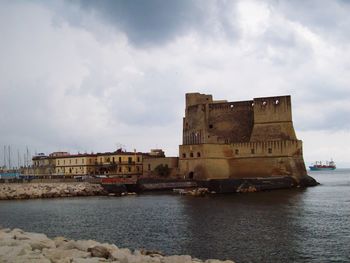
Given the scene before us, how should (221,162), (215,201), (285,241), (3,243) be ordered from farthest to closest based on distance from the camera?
(221,162) → (215,201) → (285,241) → (3,243)

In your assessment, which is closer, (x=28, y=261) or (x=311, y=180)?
(x=28, y=261)

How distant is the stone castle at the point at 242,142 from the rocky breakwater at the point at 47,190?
961cm

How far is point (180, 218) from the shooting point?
922 inches

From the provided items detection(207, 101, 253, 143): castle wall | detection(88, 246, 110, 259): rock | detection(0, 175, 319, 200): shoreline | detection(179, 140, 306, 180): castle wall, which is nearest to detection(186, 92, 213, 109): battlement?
detection(207, 101, 253, 143): castle wall

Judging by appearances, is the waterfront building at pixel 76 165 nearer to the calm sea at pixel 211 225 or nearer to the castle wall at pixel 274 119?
the castle wall at pixel 274 119

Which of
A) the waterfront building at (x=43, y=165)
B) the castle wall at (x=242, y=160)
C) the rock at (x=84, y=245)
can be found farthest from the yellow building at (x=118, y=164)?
the rock at (x=84, y=245)

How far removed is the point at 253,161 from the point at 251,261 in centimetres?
3295

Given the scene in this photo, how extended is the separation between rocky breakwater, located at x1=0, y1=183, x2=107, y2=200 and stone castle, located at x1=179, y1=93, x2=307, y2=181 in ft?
31.5

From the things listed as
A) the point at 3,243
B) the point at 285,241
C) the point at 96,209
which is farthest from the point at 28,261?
the point at 96,209

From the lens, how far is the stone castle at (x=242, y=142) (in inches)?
1773

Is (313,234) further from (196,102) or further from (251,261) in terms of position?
(196,102)

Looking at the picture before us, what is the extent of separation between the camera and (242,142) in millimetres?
47219

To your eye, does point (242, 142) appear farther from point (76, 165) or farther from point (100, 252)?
point (100, 252)

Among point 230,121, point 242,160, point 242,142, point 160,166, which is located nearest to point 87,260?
point 160,166
